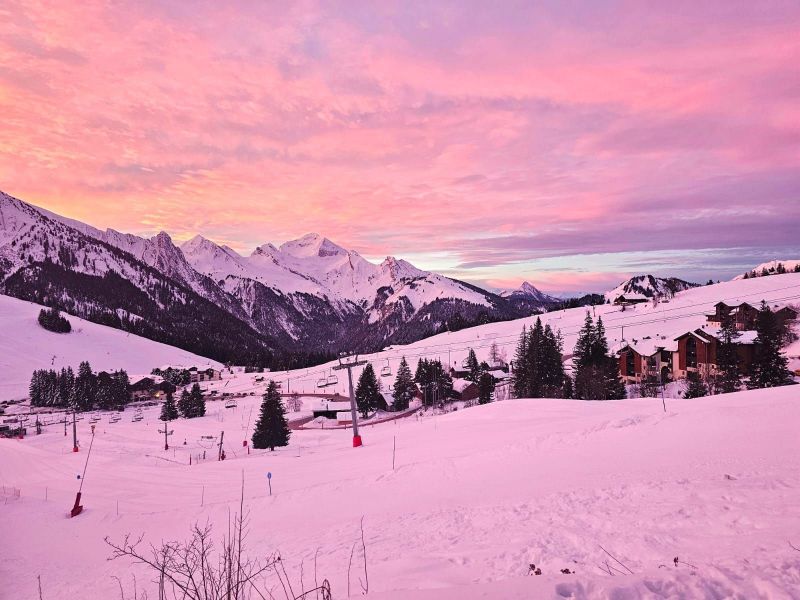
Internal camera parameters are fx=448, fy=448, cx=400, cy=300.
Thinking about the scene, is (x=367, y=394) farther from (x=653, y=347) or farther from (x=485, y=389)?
(x=653, y=347)

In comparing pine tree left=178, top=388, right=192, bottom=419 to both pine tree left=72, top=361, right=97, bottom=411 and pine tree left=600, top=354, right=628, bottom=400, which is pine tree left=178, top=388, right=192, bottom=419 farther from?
pine tree left=600, top=354, right=628, bottom=400

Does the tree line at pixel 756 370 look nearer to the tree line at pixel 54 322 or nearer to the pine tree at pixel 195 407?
the pine tree at pixel 195 407

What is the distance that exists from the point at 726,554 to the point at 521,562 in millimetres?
3077

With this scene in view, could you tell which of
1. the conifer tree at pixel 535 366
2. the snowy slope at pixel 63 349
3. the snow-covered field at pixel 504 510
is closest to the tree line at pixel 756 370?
the conifer tree at pixel 535 366

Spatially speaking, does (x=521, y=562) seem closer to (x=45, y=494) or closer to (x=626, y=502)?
(x=626, y=502)

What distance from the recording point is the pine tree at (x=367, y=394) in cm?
6956

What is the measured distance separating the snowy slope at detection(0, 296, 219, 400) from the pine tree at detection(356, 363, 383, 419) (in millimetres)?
98626

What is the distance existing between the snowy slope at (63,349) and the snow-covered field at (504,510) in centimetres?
12798

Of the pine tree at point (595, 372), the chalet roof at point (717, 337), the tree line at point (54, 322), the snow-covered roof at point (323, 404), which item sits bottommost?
the snow-covered roof at point (323, 404)

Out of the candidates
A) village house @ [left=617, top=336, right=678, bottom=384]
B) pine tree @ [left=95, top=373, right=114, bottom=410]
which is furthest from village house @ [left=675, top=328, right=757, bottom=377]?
pine tree @ [left=95, top=373, right=114, bottom=410]

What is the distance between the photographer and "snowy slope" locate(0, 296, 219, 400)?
13000cm

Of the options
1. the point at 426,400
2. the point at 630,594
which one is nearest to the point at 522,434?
the point at 630,594

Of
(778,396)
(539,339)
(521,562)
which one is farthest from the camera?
(539,339)

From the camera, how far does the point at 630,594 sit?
4.64 meters
